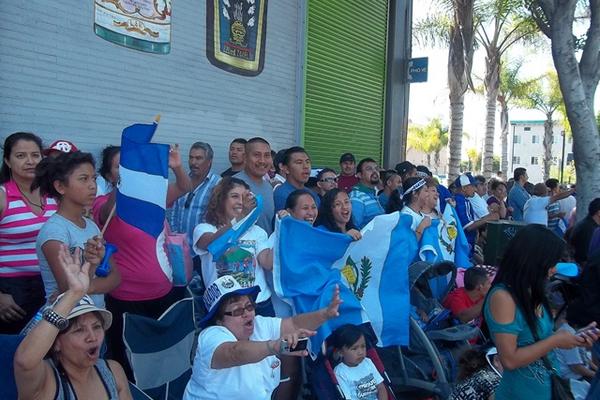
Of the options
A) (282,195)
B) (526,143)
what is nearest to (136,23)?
(282,195)

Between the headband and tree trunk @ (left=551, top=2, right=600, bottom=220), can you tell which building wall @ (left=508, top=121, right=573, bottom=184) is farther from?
the headband

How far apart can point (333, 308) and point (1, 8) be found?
4231mm

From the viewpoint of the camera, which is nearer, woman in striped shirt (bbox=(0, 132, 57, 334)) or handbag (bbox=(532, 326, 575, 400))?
handbag (bbox=(532, 326, 575, 400))

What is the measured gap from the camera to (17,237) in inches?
142

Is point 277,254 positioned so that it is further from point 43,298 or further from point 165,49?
point 165,49

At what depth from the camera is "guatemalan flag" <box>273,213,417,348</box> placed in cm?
430

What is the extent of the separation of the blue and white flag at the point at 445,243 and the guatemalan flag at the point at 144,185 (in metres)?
2.43

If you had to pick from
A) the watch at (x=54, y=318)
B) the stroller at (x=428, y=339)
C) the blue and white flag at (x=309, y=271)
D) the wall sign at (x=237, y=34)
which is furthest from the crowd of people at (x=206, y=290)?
the wall sign at (x=237, y=34)

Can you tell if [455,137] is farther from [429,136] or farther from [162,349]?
[429,136]

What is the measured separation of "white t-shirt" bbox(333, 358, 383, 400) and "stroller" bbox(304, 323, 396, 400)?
0.14 ft

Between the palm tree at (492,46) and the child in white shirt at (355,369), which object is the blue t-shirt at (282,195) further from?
the palm tree at (492,46)

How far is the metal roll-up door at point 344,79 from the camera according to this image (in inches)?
405

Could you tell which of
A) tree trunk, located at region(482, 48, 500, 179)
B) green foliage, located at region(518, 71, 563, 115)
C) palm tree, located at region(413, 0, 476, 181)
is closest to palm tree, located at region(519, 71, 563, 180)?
green foliage, located at region(518, 71, 563, 115)

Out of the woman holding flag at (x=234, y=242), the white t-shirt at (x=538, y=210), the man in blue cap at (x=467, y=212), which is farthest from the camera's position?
the white t-shirt at (x=538, y=210)
